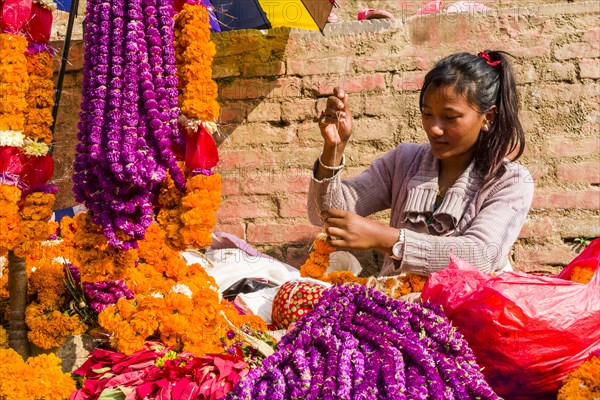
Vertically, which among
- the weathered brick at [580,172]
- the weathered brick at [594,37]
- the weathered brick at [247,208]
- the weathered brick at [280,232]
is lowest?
the weathered brick at [280,232]

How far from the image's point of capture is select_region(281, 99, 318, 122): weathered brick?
12.1ft

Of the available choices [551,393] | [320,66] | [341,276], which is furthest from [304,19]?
[551,393]

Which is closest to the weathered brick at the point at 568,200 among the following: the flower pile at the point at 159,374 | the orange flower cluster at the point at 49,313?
the flower pile at the point at 159,374

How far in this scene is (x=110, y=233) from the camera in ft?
7.08

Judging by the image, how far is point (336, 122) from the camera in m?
2.74

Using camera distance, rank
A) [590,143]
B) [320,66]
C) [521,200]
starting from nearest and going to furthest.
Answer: [521,200] → [590,143] → [320,66]

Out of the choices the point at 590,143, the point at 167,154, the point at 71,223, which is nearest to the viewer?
the point at 167,154

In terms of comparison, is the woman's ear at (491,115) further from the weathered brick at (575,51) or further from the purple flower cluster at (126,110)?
the purple flower cluster at (126,110)

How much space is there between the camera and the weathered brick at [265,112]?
3.71 meters

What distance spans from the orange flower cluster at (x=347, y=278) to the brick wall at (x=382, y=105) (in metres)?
Result: 0.76

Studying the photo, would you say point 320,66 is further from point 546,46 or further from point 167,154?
point 167,154

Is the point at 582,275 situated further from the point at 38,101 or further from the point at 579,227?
the point at 38,101

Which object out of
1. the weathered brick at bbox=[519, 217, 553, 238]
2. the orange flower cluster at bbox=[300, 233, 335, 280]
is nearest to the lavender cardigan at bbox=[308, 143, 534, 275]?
the orange flower cluster at bbox=[300, 233, 335, 280]

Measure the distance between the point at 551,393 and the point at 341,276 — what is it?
42.0 inches
